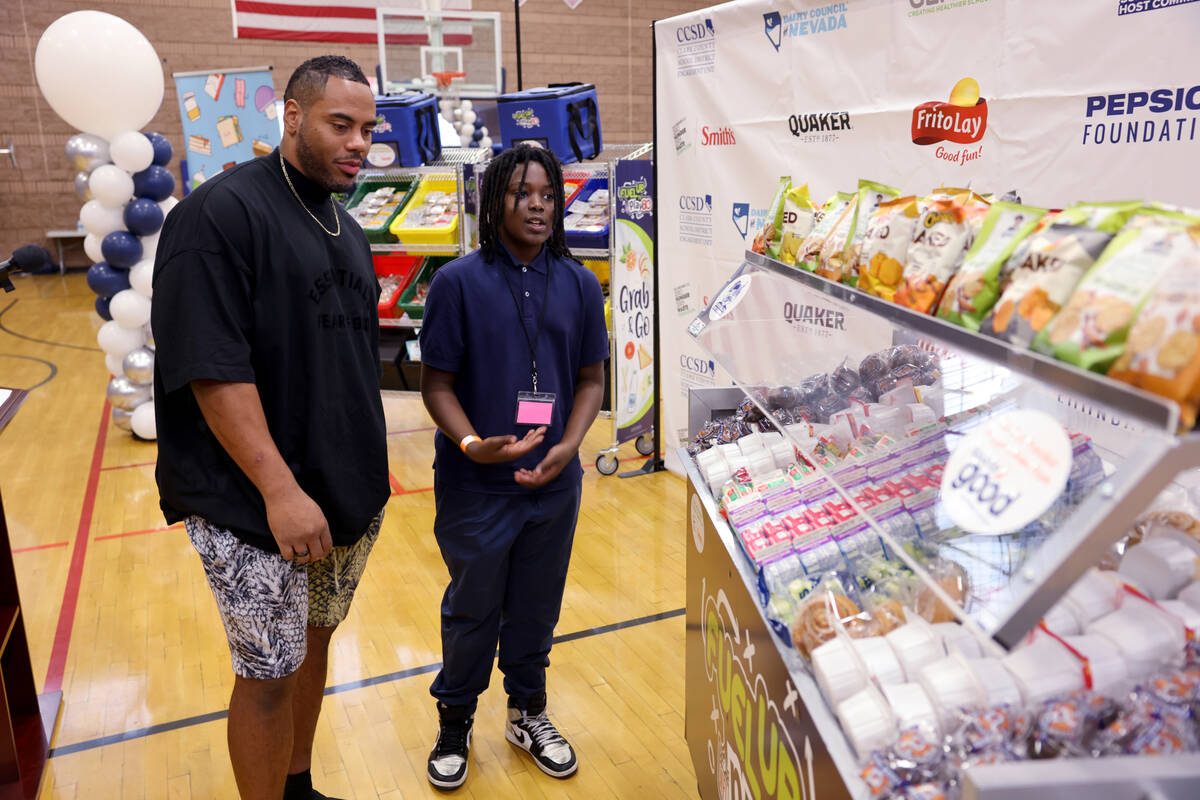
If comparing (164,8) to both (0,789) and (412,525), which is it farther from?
(0,789)

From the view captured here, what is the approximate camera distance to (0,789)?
2229 millimetres

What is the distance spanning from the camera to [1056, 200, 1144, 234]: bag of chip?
106 cm

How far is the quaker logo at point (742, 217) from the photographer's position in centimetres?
402

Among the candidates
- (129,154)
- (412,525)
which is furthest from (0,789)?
(129,154)

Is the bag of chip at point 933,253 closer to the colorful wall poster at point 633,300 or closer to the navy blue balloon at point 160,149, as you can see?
the colorful wall poster at point 633,300

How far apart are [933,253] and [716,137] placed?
298 centimetres

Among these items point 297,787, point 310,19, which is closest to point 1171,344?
point 297,787

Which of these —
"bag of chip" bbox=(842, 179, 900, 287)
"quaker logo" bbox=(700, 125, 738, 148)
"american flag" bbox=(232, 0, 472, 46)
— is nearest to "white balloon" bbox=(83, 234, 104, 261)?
"quaker logo" bbox=(700, 125, 738, 148)

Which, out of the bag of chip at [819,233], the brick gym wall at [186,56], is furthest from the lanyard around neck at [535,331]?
the brick gym wall at [186,56]

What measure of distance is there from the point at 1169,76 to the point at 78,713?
371 cm

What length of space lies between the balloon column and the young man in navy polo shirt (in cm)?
375

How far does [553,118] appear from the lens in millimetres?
4902

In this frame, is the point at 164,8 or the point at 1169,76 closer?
the point at 1169,76

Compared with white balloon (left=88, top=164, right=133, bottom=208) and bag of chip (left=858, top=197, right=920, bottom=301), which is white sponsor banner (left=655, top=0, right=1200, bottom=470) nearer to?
bag of chip (left=858, top=197, right=920, bottom=301)
